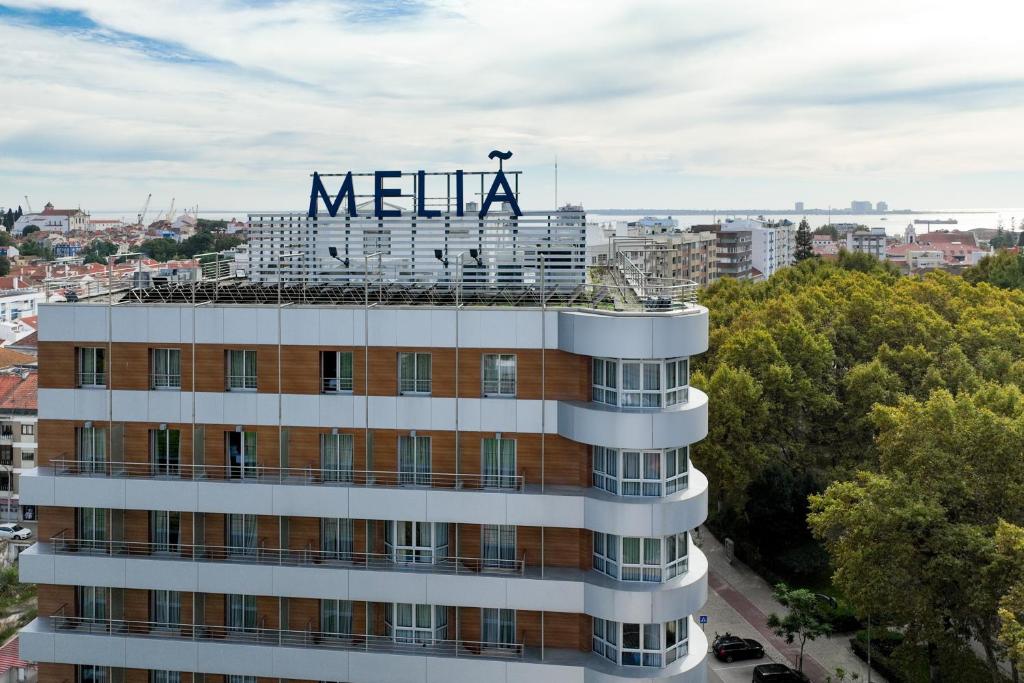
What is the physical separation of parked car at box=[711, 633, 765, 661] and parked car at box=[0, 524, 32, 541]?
53920 mm

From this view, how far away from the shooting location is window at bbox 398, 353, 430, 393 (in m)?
33.0

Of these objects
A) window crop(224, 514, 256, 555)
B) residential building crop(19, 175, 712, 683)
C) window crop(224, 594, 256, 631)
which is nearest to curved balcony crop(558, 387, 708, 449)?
residential building crop(19, 175, 712, 683)

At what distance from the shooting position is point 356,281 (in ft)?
123

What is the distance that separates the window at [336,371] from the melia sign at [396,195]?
24.3ft

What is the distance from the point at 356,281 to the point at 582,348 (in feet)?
34.6

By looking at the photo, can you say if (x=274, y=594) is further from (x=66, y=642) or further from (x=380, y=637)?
(x=66, y=642)

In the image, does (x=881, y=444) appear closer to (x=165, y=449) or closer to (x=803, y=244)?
(x=165, y=449)

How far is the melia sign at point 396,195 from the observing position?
127 ft

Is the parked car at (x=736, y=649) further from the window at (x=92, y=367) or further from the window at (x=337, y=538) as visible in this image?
the window at (x=92, y=367)

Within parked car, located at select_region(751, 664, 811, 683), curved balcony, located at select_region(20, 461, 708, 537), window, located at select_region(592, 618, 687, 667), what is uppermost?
curved balcony, located at select_region(20, 461, 708, 537)

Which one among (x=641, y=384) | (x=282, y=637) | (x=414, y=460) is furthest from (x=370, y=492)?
(x=641, y=384)

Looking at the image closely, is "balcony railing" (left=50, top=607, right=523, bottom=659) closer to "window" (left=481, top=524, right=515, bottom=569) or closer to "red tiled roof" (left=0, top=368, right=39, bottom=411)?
"window" (left=481, top=524, right=515, bottom=569)

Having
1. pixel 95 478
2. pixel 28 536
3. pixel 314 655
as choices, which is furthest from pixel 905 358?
pixel 28 536

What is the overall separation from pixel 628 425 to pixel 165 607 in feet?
57.0
